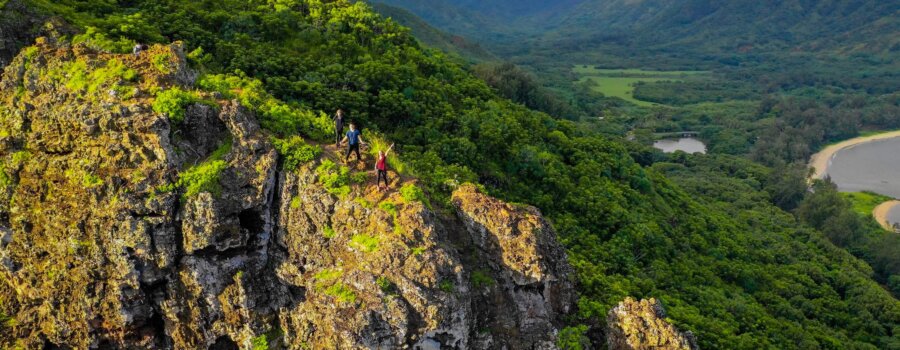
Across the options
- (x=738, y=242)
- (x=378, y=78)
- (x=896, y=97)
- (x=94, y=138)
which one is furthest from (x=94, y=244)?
(x=896, y=97)

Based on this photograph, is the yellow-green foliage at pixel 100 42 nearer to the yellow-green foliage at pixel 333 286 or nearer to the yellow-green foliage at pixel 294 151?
the yellow-green foliage at pixel 294 151

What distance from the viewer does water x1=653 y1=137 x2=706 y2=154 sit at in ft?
486

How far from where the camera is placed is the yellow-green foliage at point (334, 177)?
1828 cm

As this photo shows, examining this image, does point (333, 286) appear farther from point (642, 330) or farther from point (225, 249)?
point (642, 330)

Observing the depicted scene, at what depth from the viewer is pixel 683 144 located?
15412cm

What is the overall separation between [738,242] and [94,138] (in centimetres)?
5251

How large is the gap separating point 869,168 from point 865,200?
29382 millimetres

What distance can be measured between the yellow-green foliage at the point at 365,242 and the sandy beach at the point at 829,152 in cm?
13748

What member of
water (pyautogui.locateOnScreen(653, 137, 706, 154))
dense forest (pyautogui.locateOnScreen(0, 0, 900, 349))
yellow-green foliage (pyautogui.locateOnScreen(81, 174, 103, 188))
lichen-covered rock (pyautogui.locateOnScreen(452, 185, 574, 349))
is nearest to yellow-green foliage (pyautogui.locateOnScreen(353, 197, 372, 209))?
dense forest (pyautogui.locateOnScreen(0, 0, 900, 349))

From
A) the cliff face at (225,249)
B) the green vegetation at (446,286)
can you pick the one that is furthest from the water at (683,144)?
the green vegetation at (446,286)

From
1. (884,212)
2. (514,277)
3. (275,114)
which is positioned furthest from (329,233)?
(884,212)

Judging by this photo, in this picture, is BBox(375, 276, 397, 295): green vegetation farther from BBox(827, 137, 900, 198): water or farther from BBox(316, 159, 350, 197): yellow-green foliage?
BBox(827, 137, 900, 198): water

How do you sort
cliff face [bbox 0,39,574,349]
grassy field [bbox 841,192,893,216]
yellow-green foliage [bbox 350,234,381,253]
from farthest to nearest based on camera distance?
grassy field [bbox 841,192,893,216] → yellow-green foliage [bbox 350,234,381,253] → cliff face [bbox 0,39,574,349]

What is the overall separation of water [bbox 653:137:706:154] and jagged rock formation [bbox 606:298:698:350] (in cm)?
13578
